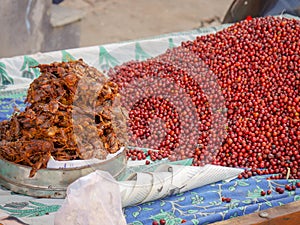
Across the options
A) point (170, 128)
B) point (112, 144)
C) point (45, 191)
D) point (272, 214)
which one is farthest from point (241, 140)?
point (45, 191)

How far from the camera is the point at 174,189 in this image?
1.86 m

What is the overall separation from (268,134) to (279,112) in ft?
0.48

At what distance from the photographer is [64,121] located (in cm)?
167

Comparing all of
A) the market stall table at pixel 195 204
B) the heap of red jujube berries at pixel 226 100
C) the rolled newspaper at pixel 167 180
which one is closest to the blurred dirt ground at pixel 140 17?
the heap of red jujube berries at pixel 226 100

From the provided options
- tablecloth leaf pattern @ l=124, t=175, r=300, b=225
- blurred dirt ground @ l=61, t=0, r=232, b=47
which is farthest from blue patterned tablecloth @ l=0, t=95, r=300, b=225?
blurred dirt ground @ l=61, t=0, r=232, b=47

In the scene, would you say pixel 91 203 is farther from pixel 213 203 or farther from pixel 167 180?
pixel 213 203

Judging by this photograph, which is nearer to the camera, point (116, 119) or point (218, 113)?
point (116, 119)

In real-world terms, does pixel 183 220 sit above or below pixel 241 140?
below

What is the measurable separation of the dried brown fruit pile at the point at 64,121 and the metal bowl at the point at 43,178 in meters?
0.03

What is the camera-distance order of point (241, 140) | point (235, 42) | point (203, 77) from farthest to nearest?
point (235, 42) → point (203, 77) → point (241, 140)

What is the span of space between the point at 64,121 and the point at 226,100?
85 centimetres

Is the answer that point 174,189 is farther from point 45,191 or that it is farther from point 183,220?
point 45,191

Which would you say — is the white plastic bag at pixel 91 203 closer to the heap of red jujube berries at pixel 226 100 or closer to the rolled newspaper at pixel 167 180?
the rolled newspaper at pixel 167 180

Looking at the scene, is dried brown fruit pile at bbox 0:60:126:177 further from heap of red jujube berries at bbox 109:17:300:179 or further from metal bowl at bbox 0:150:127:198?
heap of red jujube berries at bbox 109:17:300:179
